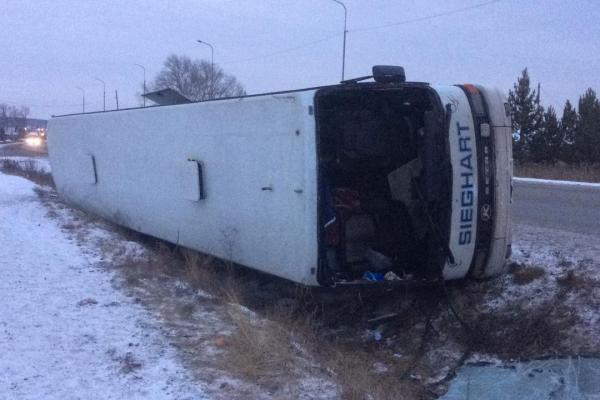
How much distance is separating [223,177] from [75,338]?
2779mm

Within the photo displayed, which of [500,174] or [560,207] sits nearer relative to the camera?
[500,174]

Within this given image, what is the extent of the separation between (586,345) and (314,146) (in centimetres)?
292

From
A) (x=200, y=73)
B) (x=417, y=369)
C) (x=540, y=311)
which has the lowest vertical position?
(x=417, y=369)

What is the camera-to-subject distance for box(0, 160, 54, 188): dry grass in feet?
71.8

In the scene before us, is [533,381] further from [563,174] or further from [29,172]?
[29,172]

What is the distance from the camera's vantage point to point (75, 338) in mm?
5203

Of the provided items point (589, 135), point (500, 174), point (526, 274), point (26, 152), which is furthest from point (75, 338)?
point (26, 152)

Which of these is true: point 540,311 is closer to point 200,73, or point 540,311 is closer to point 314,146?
point 314,146

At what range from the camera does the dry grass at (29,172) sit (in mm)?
21875

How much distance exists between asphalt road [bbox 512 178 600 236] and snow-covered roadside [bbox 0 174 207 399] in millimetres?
7139

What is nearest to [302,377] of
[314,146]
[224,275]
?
[314,146]

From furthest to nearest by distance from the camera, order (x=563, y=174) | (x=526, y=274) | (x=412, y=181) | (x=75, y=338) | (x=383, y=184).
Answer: (x=563, y=174) → (x=383, y=184) → (x=526, y=274) → (x=412, y=181) → (x=75, y=338)

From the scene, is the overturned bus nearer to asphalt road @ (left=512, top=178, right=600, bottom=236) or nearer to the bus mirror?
the bus mirror

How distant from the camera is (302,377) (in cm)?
467
